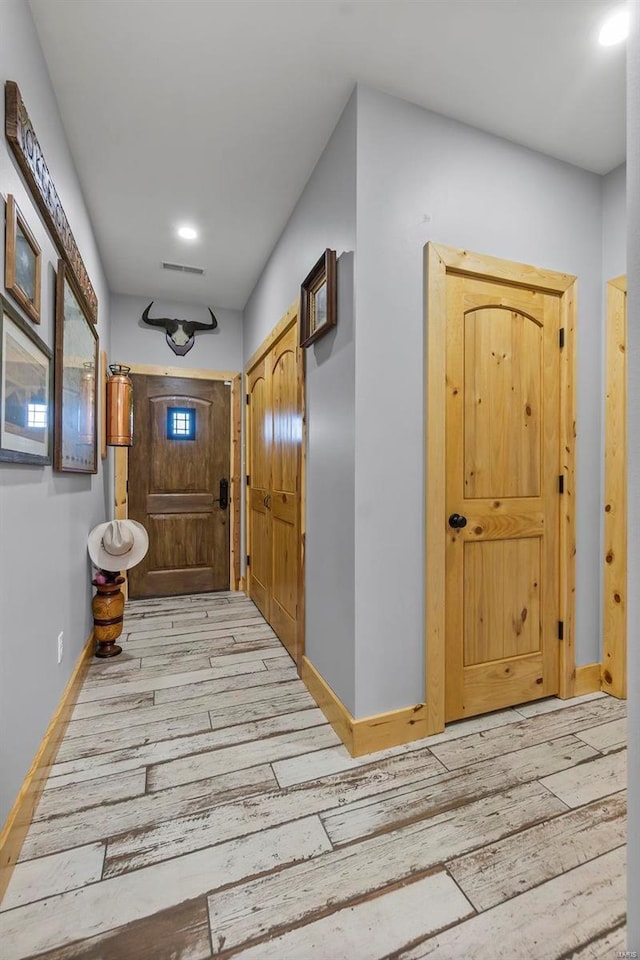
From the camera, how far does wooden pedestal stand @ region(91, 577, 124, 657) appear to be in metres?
2.68

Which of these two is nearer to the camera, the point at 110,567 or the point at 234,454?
the point at 110,567

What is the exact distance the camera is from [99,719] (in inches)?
80.2

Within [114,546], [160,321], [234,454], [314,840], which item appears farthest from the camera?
[234,454]

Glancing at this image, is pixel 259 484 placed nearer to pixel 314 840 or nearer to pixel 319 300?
pixel 319 300

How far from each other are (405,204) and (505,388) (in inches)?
36.2

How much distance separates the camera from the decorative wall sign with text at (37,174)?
126 cm

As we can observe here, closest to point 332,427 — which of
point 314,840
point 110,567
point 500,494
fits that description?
point 500,494

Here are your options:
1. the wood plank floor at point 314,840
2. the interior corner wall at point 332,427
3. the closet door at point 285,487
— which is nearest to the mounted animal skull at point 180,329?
the closet door at point 285,487

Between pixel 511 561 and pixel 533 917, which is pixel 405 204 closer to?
pixel 511 561

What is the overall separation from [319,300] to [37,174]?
3.81ft

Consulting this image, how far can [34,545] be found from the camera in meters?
1.53

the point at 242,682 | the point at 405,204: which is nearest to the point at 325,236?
the point at 405,204

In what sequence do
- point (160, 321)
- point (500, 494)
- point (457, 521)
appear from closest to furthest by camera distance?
point (457, 521) < point (500, 494) < point (160, 321)

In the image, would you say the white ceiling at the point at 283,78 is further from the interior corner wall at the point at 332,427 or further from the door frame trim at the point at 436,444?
the door frame trim at the point at 436,444
